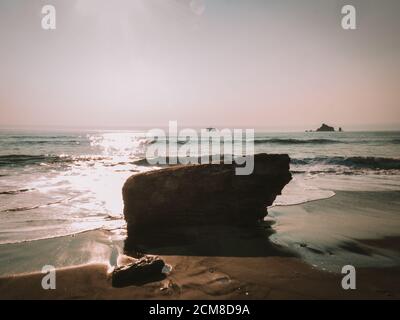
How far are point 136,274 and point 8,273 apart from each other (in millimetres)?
2507

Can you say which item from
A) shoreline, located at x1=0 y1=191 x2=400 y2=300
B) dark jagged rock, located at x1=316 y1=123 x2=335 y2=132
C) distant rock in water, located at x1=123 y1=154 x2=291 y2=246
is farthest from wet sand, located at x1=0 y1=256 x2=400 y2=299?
dark jagged rock, located at x1=316 y1=123 x2=335 y2=132

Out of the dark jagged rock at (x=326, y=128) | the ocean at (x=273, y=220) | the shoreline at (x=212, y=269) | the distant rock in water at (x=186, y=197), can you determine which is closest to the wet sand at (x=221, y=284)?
the shoreline at (x=212, y=269)

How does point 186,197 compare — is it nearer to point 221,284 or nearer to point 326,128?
point 221,284

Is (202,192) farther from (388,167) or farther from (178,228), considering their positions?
(388,167)

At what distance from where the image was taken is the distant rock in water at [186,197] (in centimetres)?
739

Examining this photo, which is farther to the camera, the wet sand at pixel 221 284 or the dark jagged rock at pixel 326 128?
the dark jagged rock at pixel 326 128

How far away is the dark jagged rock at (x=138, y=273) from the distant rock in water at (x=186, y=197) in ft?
6.77

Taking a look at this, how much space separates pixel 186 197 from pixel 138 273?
111 inches

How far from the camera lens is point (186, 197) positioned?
7.44m

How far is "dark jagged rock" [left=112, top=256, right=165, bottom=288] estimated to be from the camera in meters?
4.76

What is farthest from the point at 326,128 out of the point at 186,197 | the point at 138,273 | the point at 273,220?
the point at 138,273

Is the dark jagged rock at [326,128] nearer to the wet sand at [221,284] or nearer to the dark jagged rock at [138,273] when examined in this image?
the wet sand at [221,284]
